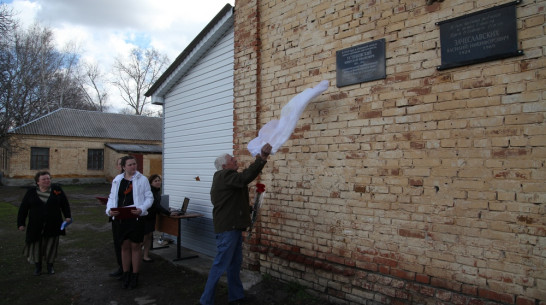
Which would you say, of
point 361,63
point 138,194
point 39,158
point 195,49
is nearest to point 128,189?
point 138,194

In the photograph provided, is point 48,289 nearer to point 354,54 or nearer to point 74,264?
point 74,264

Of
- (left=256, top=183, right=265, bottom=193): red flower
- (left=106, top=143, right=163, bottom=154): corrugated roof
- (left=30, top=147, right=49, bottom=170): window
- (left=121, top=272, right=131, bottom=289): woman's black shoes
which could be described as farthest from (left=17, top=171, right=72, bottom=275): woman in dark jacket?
(left=30, top=147, right=49, bottom=170): window

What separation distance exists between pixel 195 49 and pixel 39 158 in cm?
2466

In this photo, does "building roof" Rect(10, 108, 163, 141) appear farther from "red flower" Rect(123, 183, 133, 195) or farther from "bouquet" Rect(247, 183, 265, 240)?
"bouquet" Rect(247, 183, 265, 240)

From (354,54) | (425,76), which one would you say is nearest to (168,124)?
(354,54)

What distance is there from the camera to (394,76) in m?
3.58

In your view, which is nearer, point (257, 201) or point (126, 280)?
point (257, 201)

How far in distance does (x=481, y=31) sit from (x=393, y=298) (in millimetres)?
2657

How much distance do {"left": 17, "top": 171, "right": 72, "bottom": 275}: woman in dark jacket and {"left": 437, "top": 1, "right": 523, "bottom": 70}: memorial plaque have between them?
589 centimetres

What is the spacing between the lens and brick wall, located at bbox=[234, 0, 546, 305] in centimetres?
280

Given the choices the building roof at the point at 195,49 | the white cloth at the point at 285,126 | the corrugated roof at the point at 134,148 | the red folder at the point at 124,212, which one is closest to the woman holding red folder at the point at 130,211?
the red folder at the point at 124,212

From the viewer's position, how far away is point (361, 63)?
12.7 feet

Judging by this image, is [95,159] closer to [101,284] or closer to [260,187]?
[101,284]

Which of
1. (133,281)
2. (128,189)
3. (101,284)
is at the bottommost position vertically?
(101,284)
